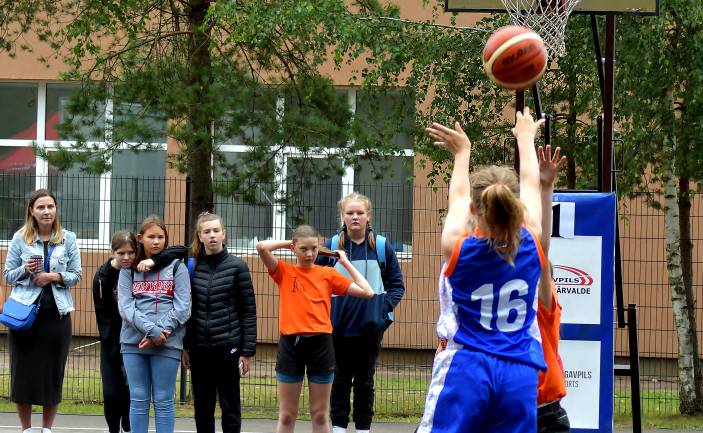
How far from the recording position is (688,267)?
12375mm

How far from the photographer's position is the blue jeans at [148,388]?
27.6 feet

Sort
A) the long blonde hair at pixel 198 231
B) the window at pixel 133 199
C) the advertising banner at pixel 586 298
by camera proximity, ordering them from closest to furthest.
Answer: the advertising banner at pixel 586 298 < the long blonde hair at pixel 198 231 < the window at pixel 133 199

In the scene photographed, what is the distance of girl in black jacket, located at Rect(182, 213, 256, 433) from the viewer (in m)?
8.59

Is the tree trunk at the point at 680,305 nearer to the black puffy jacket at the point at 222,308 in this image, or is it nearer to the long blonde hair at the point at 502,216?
the black puffy jacket at the point at 222,308

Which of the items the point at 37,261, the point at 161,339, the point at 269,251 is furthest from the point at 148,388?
the point at 37,261

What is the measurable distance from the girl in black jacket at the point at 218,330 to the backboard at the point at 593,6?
7.92 ft

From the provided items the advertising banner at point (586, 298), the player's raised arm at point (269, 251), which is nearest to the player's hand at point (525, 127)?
the advertising banner at point (586, 298)

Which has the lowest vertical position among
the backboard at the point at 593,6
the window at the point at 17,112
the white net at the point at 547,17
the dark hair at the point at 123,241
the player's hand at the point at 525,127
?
the dark hair at the point at 123,241

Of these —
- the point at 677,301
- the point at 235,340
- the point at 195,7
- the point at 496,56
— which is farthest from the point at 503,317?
the point at 195,7

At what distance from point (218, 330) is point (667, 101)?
17.3ft

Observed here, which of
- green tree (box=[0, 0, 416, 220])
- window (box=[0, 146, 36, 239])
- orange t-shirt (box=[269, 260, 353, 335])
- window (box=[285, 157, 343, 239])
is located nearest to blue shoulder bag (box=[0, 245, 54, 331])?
orange t-shirt (box=[269, 260, 353, 335])

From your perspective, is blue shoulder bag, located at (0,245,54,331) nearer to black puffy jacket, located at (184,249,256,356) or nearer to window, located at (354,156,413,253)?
black puffy jacket, located at (184,249,256,356)

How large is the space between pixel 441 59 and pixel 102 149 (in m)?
3.74

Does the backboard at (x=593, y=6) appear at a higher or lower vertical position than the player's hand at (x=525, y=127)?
higher
